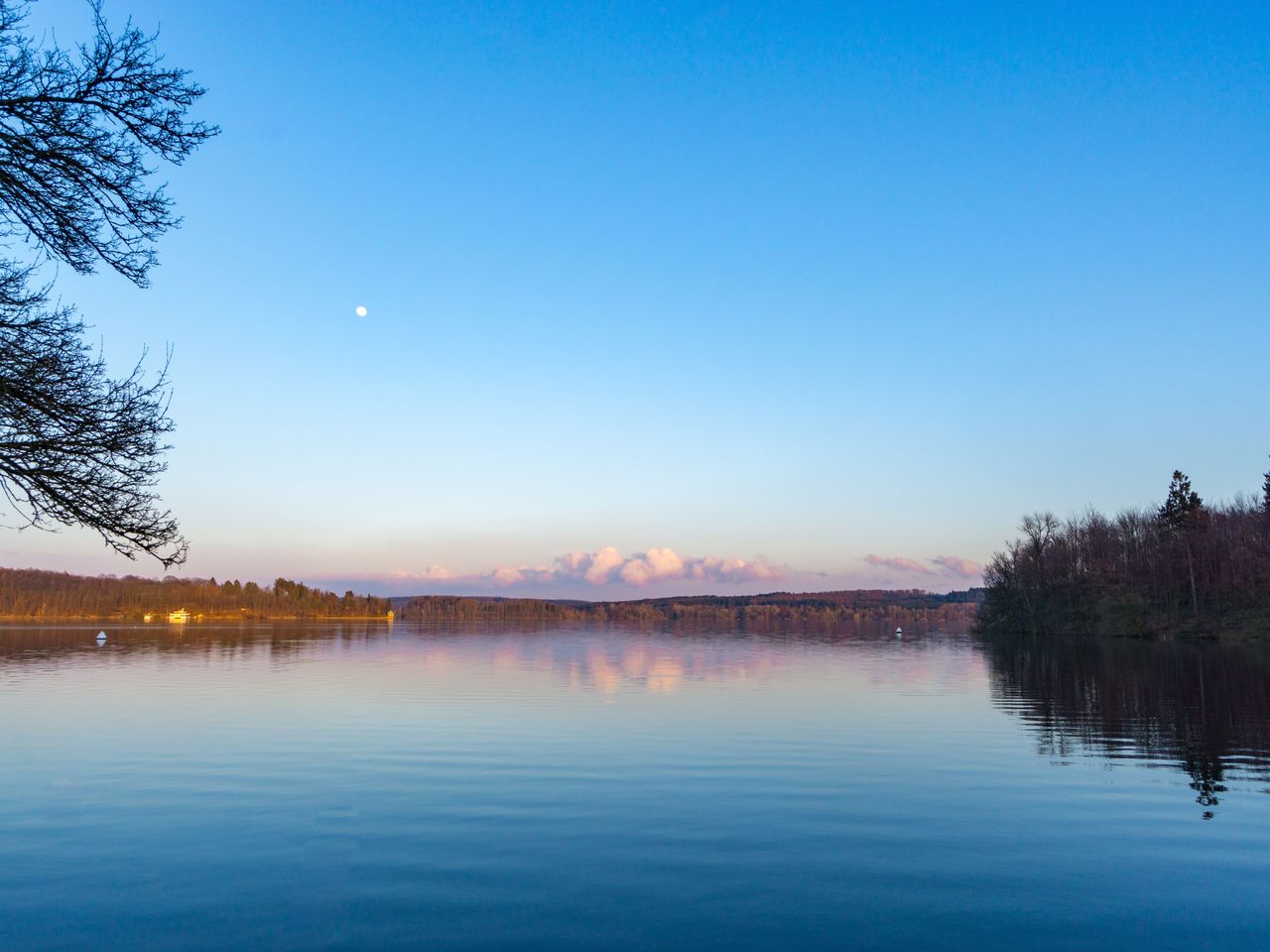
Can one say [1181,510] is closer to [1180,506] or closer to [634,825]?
[1180,506]

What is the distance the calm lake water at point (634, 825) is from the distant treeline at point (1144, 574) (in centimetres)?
7489

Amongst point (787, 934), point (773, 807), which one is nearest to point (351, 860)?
point (787, 934)

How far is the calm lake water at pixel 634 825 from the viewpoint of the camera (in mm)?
9492

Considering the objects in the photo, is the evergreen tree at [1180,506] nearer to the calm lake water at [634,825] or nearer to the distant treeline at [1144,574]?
the distant treeline at [1144,574]

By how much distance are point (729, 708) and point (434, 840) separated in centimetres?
1971

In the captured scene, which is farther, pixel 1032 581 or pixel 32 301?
pixel 1032 581

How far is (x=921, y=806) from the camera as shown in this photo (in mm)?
15570

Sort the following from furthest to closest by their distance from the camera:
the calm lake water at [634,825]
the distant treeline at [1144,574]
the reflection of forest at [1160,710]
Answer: the distant treeline at [1144,574] < the reflection of forest at [1160,710] < the calm lake water at [634,825]

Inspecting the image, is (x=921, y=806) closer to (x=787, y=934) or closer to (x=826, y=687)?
(x=787, y=934)

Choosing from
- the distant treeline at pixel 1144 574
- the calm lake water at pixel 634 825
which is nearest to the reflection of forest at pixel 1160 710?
the calm lake water at pixel 634 825

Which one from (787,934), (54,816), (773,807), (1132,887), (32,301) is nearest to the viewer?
(787,934)

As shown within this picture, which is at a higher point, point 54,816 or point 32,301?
point 32,301

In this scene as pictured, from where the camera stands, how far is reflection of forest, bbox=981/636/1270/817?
2050 cm

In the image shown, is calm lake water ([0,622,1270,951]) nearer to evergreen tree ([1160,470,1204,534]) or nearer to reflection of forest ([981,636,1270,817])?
reflection of forest ([981,636,1270,817])
